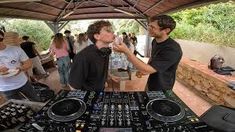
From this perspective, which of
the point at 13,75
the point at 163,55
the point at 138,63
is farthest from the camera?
the point at 13,75

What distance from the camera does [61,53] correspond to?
19.6 feet

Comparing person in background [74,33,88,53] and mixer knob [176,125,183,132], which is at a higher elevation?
mixer knob [176,125,183,132]

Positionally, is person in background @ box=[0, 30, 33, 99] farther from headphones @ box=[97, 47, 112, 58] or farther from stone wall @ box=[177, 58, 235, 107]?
stone wall @ box=[177, 58, 235, 107]

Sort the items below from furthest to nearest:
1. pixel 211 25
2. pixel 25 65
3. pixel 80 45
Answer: pixel 80 45 < pixel 211 25 < pixel 25 65

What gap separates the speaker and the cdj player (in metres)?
0.14

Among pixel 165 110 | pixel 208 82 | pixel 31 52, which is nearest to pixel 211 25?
pixel 208 82

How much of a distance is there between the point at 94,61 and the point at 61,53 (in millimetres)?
4130

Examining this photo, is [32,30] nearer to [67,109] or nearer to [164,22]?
[164,22]

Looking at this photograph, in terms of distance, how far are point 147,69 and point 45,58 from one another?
25.8 ft

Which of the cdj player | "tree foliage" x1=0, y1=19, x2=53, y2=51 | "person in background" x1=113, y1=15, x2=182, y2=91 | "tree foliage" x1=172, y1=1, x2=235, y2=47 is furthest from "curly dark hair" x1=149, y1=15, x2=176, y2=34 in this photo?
"tree foliage" x1=0, y1=19, x2=53, y2=51

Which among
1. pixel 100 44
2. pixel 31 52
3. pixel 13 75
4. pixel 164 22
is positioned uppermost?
pixel 164 22

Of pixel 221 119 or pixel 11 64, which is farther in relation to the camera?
pixel 11 64

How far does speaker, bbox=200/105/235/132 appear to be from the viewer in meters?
1.27

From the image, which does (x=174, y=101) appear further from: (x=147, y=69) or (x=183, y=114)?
(x=147, y=69)
